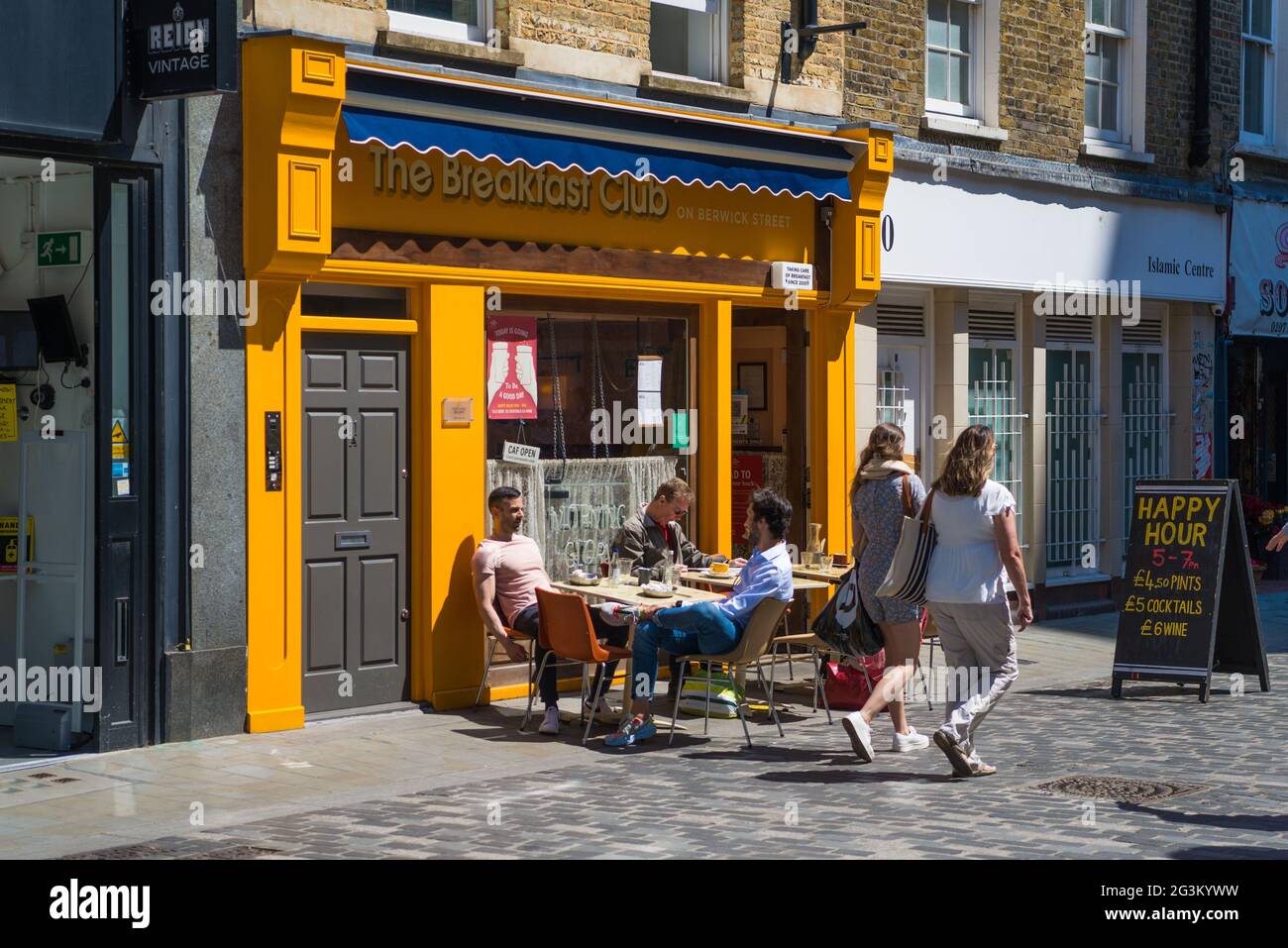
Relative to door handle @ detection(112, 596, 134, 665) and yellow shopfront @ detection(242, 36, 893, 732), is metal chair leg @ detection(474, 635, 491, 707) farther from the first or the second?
door handle @ detection(112, 596, 134, 665)

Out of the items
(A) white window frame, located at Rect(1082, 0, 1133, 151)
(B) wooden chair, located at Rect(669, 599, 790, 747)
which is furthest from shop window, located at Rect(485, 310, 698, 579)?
(A) white window frame, located at Rect(1082, 0, 1133, 151)

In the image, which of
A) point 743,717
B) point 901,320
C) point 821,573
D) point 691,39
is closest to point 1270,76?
point 901,320

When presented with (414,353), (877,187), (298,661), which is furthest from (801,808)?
(877,187)

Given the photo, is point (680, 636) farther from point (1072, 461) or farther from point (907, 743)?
point (1072, 461)

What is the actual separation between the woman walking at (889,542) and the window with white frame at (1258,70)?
12.0 meters

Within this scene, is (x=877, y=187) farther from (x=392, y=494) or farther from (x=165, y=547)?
(x=165, y=547)

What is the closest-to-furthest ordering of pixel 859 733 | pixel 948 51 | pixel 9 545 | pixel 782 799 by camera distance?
pixel 782 799 → pixel 859 733 → pixel 9 545 → pixel 948 51

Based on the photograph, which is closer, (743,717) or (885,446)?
(885,446)

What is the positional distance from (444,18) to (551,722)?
4.88 metres

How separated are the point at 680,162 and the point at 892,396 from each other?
13.6 feet

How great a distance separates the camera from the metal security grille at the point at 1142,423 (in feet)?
62.7

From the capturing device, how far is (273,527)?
10.9 metres

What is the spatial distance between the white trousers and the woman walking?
2.04ft

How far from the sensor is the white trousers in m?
9.42
